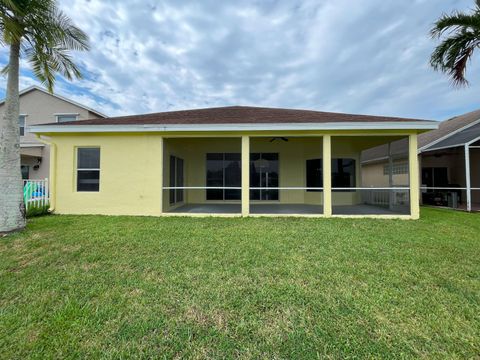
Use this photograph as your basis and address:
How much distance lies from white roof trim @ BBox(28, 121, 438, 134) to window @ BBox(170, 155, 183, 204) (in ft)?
7.79

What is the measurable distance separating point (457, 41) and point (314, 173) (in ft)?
24.9

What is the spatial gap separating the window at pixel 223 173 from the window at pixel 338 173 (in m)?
3.72

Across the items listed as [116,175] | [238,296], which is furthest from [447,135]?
[116,175]

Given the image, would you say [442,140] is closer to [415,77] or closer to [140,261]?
[415,77]

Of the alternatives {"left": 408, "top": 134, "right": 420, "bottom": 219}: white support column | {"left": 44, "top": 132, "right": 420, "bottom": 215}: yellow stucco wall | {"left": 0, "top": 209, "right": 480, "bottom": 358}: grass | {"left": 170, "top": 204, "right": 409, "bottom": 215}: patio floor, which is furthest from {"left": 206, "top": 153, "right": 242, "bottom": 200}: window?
{"left": 408, "top": 134, "right": 420, "bottom": 219}: white support column

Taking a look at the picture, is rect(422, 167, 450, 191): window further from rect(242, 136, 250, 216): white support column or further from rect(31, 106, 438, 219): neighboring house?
rect(242, 136, 250, 216): white support column

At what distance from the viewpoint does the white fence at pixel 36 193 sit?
859cm

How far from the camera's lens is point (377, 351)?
2240mm

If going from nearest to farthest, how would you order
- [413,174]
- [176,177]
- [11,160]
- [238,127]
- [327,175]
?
[11,160] → [413,174] → [238,127] → [327,175] → [176,177]

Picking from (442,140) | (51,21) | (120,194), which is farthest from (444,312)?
(442,140)

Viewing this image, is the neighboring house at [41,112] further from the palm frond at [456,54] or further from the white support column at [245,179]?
the palm frond at [456,54]

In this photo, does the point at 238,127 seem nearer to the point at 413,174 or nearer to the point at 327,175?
the point at 327,175

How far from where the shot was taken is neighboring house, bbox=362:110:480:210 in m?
12.5

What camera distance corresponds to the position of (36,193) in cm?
893
